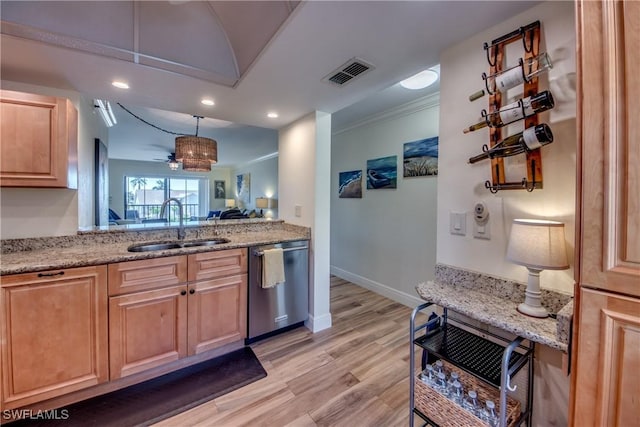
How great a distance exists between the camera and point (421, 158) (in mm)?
2906

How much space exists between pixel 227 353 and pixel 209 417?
2.18ft

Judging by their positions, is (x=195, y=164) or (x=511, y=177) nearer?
(x=511, y=177)

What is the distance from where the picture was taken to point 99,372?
1.67 m

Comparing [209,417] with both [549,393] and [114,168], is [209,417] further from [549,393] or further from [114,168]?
[114,168]

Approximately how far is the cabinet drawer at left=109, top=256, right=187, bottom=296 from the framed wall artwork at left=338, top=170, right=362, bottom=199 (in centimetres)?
253

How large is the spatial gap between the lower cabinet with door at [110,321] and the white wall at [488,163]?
5.66ft

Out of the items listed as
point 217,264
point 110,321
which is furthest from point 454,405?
point 110,321

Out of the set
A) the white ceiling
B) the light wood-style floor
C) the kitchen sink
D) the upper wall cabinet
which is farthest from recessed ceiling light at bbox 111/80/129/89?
the light wood-style floor

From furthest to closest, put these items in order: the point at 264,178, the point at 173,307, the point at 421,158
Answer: the point at 264,178 < the point at 421,158 < the point at 173,307

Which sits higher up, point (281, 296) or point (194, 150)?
point (194, 150)

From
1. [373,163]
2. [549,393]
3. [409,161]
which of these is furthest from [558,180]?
[373,163]

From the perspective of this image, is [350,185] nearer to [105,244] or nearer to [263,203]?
[105,244]

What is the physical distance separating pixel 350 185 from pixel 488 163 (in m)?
2.61

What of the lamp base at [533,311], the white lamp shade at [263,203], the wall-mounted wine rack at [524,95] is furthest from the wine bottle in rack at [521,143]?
the white lamp shade at [263,203]
